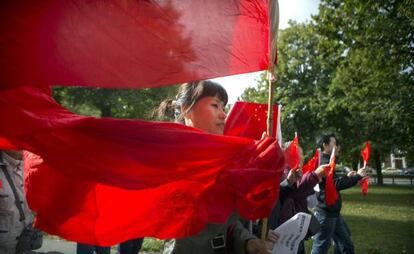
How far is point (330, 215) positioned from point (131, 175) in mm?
4277

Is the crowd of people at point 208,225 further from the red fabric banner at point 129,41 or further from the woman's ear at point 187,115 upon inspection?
the red fabric banner at point 129,41

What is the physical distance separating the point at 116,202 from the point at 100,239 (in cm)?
21

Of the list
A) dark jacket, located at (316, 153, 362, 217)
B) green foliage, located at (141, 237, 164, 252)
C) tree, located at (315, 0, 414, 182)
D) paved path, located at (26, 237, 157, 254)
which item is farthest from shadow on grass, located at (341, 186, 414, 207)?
paved path, located at (26, 237, 157, 254)

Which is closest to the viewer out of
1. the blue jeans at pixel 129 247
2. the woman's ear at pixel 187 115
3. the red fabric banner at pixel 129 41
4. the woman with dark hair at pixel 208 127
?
the red fabric banner at pixel 129 41

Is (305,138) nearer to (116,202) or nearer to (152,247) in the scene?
(152,247)

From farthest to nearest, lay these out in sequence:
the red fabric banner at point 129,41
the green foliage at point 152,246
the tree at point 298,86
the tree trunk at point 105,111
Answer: the tree at point 298,86, the tree trunk at point 105,111, the green foliage at point 152,246, the red fabric banner at point 129,41

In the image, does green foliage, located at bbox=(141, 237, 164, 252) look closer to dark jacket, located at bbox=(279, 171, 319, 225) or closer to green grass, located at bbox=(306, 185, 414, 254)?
green grass, located at bbox=(306, 185, 414, 254)

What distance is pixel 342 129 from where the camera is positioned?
87.5ft

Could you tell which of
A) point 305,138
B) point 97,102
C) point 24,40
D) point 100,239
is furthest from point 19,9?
point 305,138

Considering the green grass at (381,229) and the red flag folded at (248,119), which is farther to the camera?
the green grass at (381,229)

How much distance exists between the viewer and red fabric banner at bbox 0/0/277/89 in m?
1.97

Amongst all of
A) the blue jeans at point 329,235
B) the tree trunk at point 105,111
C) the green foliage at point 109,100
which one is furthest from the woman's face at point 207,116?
the tree trunk at point 105,111

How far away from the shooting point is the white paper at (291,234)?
253cm

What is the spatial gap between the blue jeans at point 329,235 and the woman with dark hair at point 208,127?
136 inches
